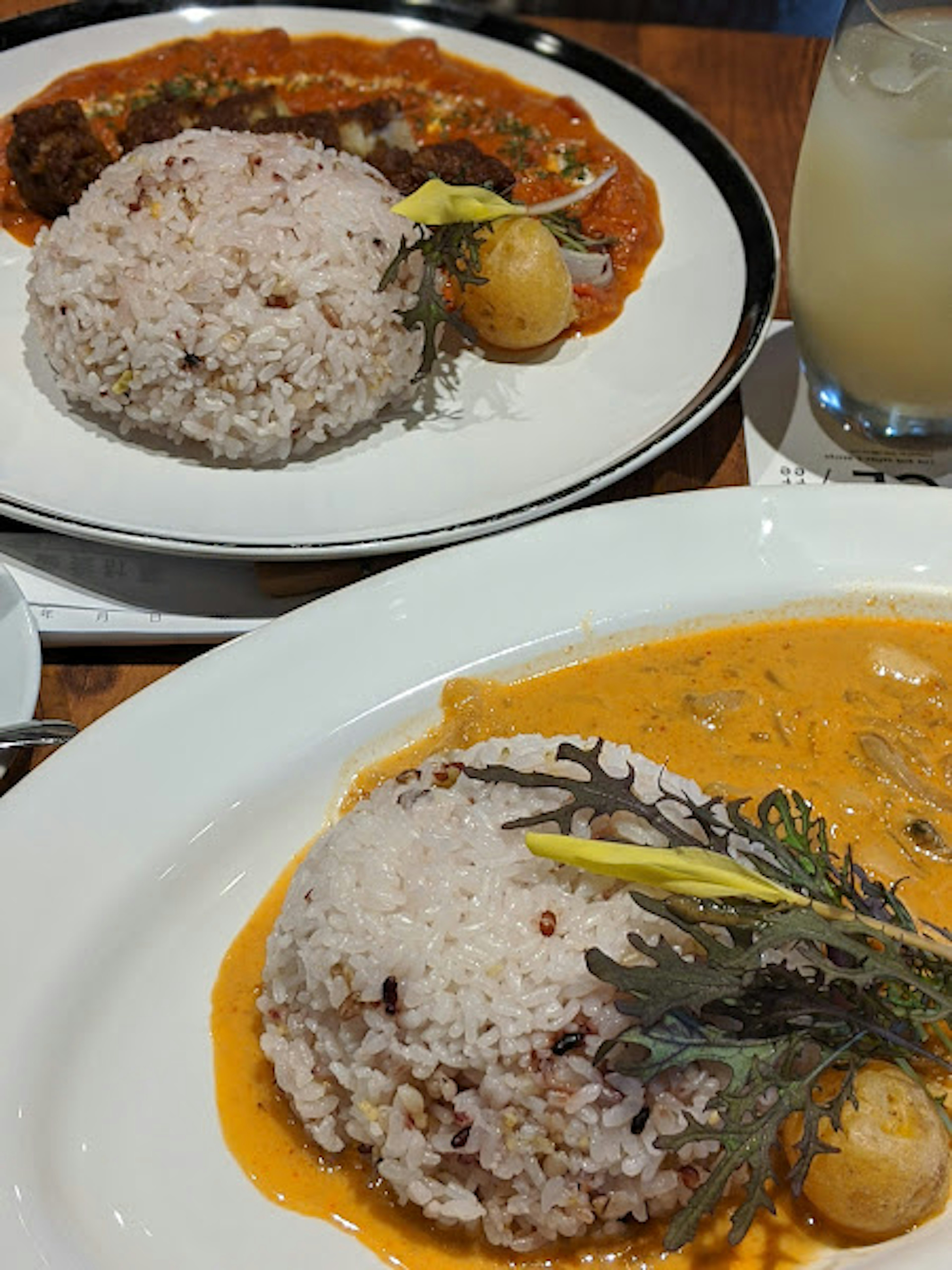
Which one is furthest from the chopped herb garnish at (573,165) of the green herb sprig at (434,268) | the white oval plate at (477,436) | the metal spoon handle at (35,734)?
the metal spoon handle at (35,734)

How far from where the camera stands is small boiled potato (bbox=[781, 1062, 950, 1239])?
157cm

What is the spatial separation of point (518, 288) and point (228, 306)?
598mm

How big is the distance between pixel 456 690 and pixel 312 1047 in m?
0.62

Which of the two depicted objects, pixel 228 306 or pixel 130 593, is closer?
pixel 130 593

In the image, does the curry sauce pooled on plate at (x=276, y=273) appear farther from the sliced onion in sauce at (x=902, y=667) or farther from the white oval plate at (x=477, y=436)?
the sliced onion in sauce at (x=902, y=667)

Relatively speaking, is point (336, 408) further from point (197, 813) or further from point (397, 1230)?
point (397, 1230)

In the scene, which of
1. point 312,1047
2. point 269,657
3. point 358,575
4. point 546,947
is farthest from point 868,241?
point 312,1047

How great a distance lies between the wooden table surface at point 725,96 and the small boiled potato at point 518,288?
38 cm

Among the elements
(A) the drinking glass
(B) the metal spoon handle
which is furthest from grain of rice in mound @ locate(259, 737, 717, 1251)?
(A) the drinking glass

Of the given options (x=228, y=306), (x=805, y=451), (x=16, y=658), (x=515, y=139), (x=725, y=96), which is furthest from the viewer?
(x=725, y=96)

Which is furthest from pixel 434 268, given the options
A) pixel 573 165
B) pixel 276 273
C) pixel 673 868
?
pixel 673 868

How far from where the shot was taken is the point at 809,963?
5.45ft

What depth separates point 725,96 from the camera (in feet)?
13.4

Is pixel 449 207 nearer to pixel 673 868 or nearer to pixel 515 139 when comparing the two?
pixel 515 139
